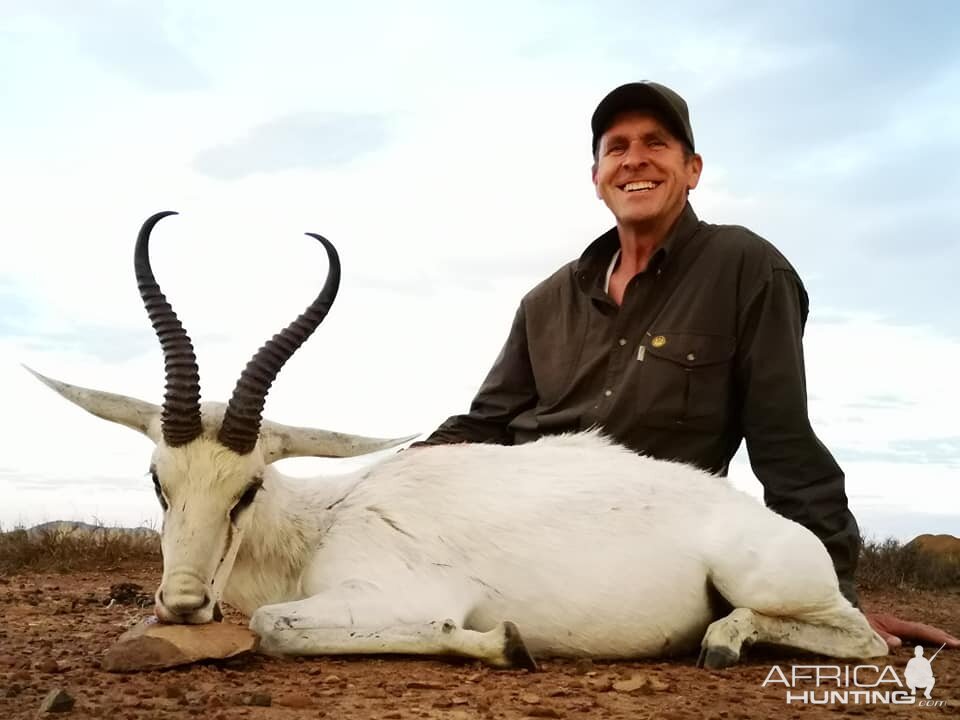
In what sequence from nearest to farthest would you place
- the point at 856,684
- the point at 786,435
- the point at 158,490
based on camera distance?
the point at 856,684 → the point at 158,490 → the point at 786,435

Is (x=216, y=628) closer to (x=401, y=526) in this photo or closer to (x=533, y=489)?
(x=401, y=526)

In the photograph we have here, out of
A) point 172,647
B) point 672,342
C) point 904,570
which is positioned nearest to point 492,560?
point 172,647

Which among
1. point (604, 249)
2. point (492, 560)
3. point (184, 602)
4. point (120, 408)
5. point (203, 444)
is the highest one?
point (604, 249)

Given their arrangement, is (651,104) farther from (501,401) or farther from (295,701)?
(295,701)

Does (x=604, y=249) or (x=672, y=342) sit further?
(x=604, y=249)

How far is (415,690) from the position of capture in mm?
4109

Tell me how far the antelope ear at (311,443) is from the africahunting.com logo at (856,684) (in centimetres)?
205

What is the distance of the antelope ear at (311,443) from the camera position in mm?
5211

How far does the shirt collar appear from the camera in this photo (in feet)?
22.0

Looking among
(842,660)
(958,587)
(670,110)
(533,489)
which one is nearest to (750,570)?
(842,660)

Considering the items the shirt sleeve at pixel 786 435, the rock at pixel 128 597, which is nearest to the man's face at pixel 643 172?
the shirt sleeve at pixel 786 435

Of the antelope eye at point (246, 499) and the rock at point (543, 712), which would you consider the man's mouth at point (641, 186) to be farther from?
the rock at point (543, 712)

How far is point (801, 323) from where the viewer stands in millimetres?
6543

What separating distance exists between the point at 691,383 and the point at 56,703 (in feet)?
12.4
